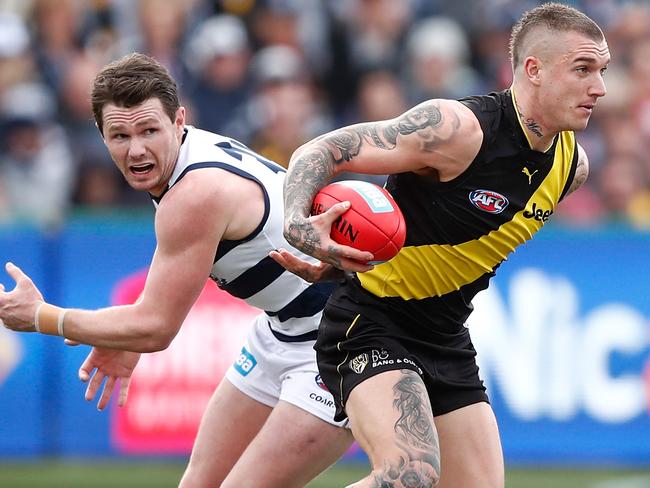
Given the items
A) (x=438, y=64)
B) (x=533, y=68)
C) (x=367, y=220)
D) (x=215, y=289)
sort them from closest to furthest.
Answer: (x=367, y=220) < (x=533, y=68) < (x=215, y=289) < (x=438, y=64)

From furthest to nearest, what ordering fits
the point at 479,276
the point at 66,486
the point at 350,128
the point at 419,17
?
the point at 419,17 < the point at 66,486 < the point at 479,276 < the point at 350,128

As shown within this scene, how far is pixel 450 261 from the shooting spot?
17.9 feet

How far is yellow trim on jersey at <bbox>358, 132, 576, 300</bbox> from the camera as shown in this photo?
17.9 feet

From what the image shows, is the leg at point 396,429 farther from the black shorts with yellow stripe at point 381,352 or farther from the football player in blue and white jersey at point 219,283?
the football player in blue and white jersey at point 219,283

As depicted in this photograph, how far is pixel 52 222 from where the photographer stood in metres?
10.1

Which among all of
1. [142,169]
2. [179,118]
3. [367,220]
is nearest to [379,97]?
[179,118]

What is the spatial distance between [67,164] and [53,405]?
2.19 m

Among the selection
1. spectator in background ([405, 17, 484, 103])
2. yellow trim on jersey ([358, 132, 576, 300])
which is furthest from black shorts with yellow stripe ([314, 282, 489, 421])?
spectator in background ([405, 17, 484, 103])

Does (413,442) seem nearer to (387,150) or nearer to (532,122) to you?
(387,150)

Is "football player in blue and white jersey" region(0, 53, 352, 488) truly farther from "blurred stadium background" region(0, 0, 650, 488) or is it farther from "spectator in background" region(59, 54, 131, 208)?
"spectator in background" region(59, 54, 131, 208)

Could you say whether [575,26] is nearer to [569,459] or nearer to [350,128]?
[350,128]

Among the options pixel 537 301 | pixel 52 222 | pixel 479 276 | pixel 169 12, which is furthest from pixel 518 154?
pixel 169 12

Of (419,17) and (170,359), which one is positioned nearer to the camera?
(170,359)

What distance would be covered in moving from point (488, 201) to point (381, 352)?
794 mm
